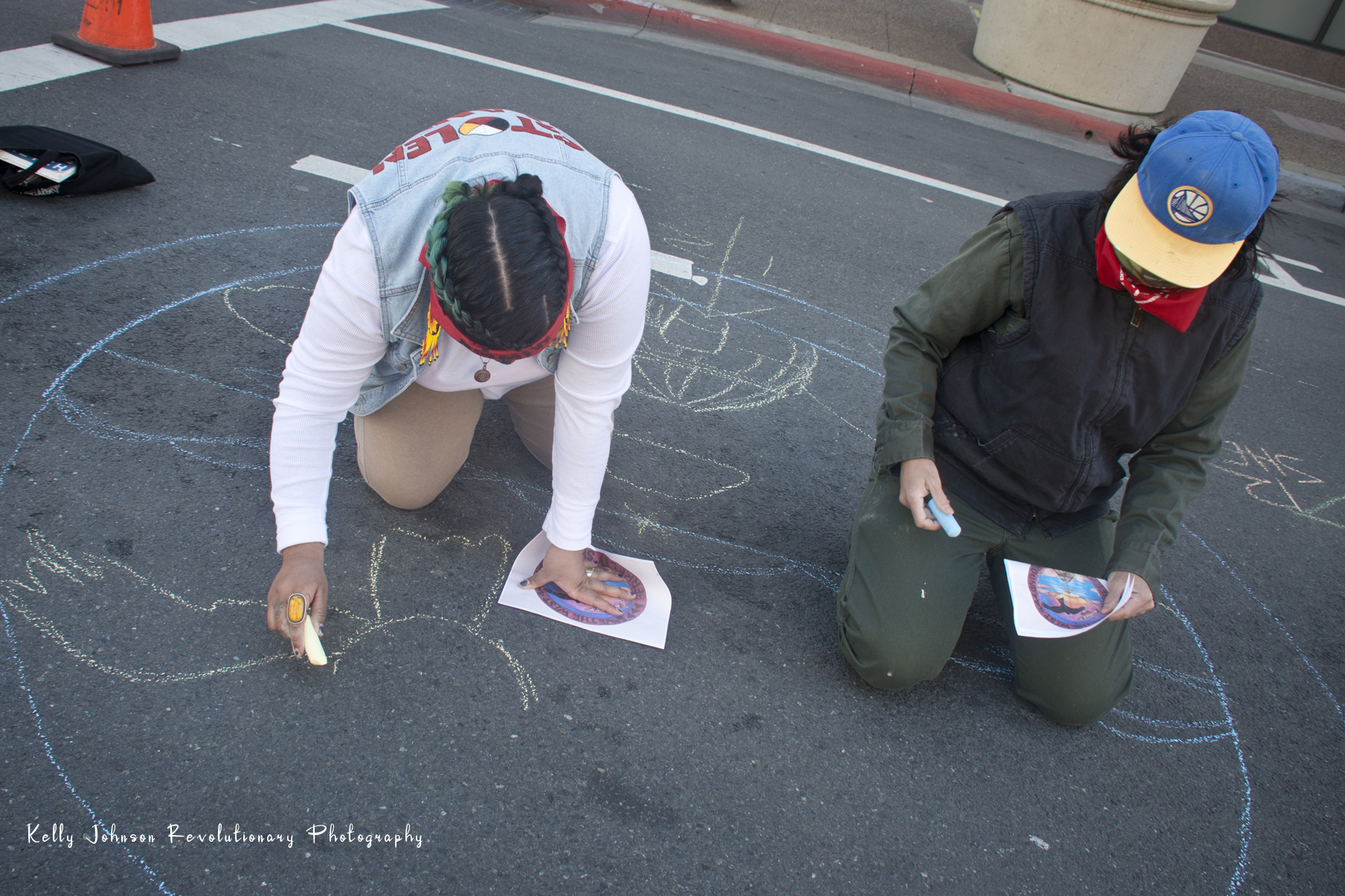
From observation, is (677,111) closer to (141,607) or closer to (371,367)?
(371,367)

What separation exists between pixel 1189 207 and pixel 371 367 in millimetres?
1668

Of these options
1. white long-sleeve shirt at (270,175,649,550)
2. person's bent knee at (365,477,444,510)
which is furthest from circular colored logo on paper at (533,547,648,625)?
person's bent knee at (365,477,444,510)

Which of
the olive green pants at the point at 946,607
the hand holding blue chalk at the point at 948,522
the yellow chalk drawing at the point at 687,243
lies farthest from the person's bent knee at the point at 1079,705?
the yellow chalk drawing at the point at 687,243

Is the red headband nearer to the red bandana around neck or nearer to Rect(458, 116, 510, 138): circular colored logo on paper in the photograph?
Rect(458, 116, 510, 138): circular colored logo on paper

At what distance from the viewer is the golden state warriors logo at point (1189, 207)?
168cm

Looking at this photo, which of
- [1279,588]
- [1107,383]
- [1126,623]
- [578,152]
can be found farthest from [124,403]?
[1279,588]

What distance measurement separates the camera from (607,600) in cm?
218

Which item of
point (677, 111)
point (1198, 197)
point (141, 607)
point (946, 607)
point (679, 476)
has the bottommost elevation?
point (141, 607)

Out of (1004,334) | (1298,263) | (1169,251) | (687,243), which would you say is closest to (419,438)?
(1004,334)

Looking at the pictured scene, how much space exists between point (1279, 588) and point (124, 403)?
3.58m

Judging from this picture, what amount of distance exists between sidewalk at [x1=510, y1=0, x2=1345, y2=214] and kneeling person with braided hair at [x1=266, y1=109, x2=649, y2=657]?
20.8 feet

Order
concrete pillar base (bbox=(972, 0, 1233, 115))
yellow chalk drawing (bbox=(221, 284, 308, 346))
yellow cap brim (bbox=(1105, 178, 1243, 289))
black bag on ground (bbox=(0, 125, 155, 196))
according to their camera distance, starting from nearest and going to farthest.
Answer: yellow cap brim (bbox=(1105, 178, 1243, 289))
yellow chalk drawing (bbox=(221, 284, 308, 346))
black bag on ground (bbox=(0, 125, 155, 196))
concrete pillar base (bbox=(972, 0, 1233, 115))

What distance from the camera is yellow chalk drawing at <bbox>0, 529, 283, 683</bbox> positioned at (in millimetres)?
1794

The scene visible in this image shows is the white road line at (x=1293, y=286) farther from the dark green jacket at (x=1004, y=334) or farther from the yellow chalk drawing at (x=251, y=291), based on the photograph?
the yellow chalk drawing at (x=251, y=291)
